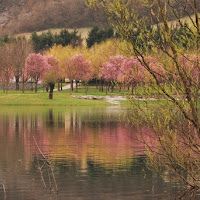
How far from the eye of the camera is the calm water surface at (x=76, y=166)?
877 inches

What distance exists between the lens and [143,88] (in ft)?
57.0

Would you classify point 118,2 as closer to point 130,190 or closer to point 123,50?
point 123,50

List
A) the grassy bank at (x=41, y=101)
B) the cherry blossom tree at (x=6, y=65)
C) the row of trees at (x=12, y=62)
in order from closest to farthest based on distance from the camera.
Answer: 1. the grassy bank at (x=41, y=101)
2. the cherry blossom tree at (x=6, y=65)
3. the row of trees at (x=12, y=62)

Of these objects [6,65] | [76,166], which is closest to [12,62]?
[6,65]

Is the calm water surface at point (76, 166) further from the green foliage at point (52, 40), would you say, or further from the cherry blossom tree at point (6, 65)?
the green foliage at point (52, 40)

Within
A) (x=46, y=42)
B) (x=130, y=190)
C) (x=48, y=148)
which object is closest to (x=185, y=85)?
(x=130, y=190)

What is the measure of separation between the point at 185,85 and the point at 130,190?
8677 millimetres

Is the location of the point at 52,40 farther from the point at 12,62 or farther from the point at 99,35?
the point at 12,62

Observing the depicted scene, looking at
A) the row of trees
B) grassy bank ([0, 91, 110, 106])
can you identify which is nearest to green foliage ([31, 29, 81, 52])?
the row of trees

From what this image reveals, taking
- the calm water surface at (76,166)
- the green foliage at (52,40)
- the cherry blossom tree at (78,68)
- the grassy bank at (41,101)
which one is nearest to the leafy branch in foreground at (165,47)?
the calm water surface at (76,166)

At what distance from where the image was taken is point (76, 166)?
29.5m

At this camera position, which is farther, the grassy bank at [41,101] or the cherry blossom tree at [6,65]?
the cherry blossom tree at [6,65]

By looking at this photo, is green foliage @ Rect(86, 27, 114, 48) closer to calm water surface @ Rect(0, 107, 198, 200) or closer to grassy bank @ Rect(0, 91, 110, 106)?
grassy bank @ Rect(0, 91, 110, 106)

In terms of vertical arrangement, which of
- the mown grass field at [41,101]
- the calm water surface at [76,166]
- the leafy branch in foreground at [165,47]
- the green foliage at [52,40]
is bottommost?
the calm water surface at [76,166]
